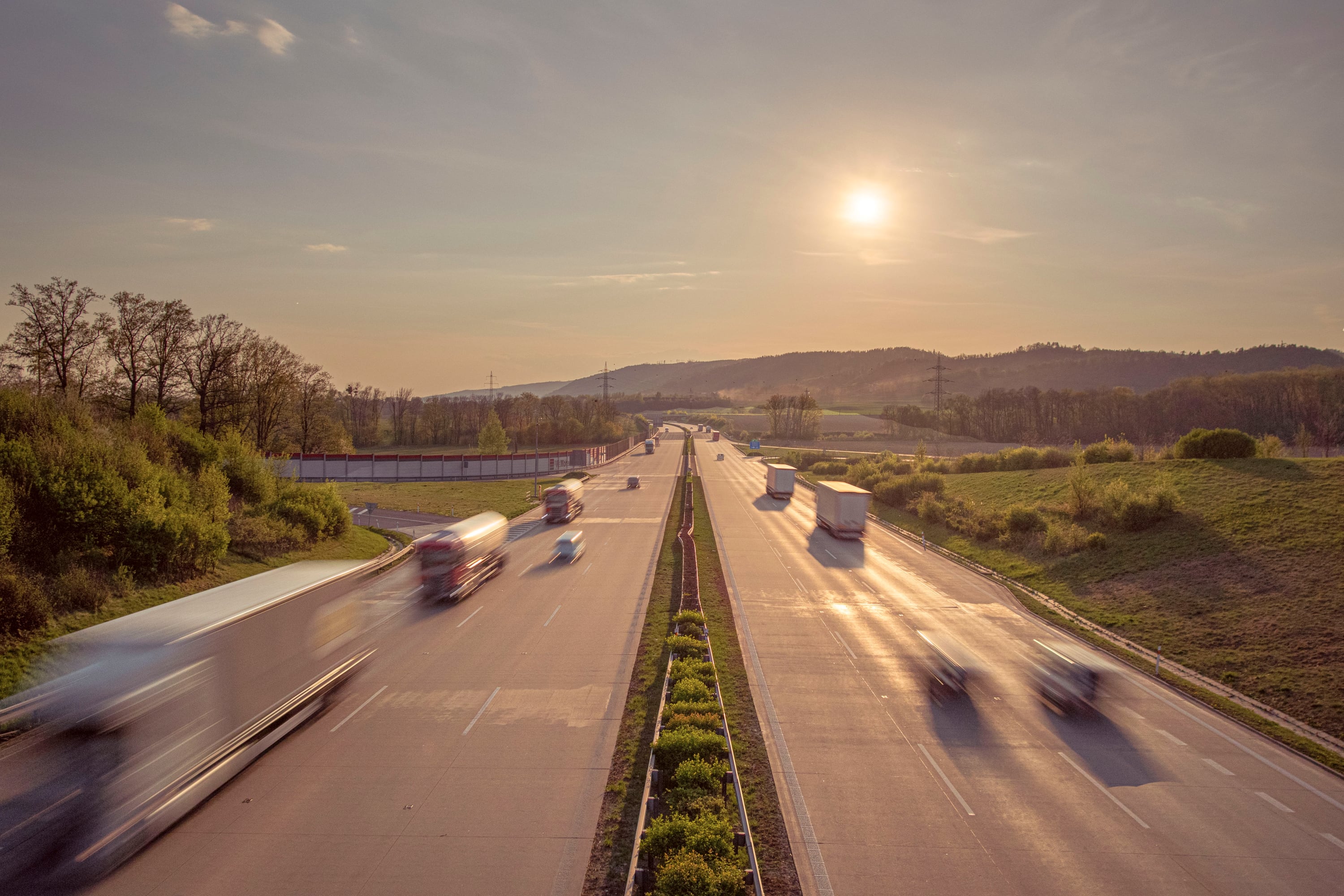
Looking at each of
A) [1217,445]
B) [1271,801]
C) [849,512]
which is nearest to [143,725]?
[1271,801]

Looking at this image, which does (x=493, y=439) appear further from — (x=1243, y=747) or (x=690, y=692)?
(x=1243, y=747)

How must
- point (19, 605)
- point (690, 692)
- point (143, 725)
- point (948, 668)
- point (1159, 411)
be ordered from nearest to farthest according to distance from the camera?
point (143, 725), point (690, 692), point (19, 605), point (948, 668), point (1159, 411)

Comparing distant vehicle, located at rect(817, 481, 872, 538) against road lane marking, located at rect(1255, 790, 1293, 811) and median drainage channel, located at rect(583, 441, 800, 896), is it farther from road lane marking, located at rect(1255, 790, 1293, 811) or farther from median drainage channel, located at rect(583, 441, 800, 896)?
road lane marking, located at rect(1255, 790, 1293, 811)

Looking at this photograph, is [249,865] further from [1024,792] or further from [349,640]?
[1024,792]

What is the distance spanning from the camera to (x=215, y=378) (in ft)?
196

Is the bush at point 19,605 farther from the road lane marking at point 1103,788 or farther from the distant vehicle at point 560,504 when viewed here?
the distant vehicle at point 560,504

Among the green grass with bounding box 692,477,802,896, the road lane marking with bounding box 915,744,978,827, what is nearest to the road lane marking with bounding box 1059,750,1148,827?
the road lane marking with bounding box 915,744,978,827

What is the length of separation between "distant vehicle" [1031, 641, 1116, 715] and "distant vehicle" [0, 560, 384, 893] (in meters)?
20.3

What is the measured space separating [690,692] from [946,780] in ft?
20.5

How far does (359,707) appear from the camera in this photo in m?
18.2

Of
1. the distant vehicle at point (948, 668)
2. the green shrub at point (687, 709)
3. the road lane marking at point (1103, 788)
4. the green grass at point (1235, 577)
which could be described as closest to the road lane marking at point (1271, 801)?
the road lane marking at point (1103, 788)

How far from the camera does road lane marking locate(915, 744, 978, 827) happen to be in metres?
13.7

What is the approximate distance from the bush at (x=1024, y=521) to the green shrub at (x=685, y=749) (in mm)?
30872

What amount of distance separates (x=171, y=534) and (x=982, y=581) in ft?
121
